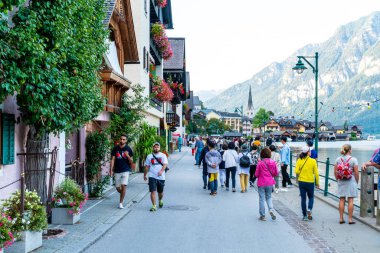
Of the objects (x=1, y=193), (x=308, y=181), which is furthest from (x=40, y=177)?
(x=308, y=181)

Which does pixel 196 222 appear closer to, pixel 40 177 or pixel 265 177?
pixel 265 177

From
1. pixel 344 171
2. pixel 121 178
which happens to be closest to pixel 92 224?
pixel 121 178

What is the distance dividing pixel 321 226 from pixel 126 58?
41.1 feet

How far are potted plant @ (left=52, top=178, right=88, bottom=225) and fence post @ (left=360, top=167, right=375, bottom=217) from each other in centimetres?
603

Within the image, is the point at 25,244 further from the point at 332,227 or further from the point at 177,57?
the point at 177,57

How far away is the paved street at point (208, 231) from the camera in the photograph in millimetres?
8451

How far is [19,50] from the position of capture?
23.5ft

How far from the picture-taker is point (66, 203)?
1021 cm

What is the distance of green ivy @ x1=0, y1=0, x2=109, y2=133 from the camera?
23.3 ft

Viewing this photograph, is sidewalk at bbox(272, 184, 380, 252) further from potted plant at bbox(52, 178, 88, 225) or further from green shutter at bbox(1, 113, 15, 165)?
green shutter at bbox(1, 113, 15, 165)

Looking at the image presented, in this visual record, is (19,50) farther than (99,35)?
No

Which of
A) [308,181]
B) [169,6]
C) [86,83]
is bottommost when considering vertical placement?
[308,181]

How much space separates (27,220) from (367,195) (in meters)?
7.23

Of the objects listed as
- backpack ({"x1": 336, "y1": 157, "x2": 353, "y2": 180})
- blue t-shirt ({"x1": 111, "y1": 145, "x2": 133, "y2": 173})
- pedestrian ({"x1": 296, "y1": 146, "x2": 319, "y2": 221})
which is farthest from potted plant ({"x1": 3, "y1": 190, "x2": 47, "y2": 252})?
backpack ({"x1": 336, "y1": 157, "x2": 353, "y2": 180})
